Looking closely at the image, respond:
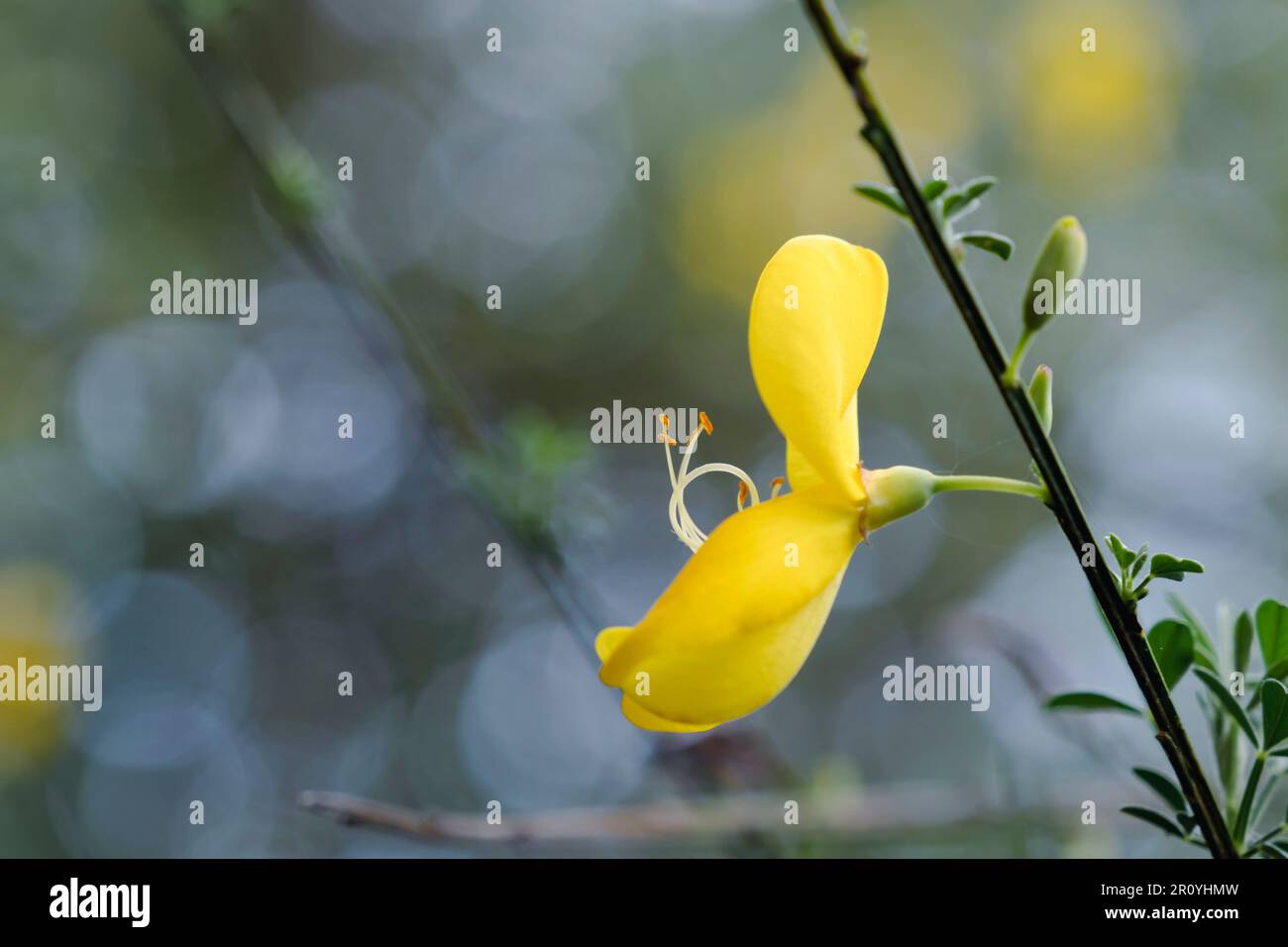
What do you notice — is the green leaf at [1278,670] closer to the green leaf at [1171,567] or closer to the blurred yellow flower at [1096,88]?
the green leaf at [1171,567]

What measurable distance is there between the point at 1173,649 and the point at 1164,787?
72 mm

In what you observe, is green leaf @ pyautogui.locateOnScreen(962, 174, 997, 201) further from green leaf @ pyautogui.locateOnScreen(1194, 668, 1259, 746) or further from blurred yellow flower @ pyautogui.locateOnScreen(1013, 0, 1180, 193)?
blurred yellow flower @ pyautogui.locateOnScreen(1013, 0, 1180, 193)

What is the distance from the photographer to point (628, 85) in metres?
2.50

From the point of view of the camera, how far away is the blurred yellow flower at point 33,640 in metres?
2.34

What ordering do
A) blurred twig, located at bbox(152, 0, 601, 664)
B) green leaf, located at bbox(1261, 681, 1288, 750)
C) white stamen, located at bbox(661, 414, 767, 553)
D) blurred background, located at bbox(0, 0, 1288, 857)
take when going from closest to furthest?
green leaf, located at bbox(1261, 681, 1288, 750) → white stamen, located at bbox(661, 414, 767, 553) → blurred twig, located at bbox(152, 0, 601, 664) → blurred background, located at bbox(0, 0, 1288, 857)

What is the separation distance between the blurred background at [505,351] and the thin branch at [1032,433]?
1374mm

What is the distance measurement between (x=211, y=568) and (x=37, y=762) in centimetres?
55

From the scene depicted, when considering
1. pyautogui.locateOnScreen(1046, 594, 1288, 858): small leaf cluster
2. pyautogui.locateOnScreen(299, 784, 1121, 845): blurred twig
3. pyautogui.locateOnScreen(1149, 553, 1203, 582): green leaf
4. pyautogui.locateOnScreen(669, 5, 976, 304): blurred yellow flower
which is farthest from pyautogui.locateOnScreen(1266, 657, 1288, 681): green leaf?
pyautogui.locateOnScreen(669, 5, 976, 304): blurred yellow flower

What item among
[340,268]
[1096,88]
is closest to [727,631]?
[340,268]

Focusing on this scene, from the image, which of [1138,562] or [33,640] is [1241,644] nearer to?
[1138,562]

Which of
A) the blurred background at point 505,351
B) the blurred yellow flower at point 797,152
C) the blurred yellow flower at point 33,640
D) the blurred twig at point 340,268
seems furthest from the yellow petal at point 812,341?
the blurred yellow flower at point 33,640

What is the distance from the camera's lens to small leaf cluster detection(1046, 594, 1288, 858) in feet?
1.68

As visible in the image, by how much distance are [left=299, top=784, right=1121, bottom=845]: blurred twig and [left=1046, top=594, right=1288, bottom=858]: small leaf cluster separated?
33cm
